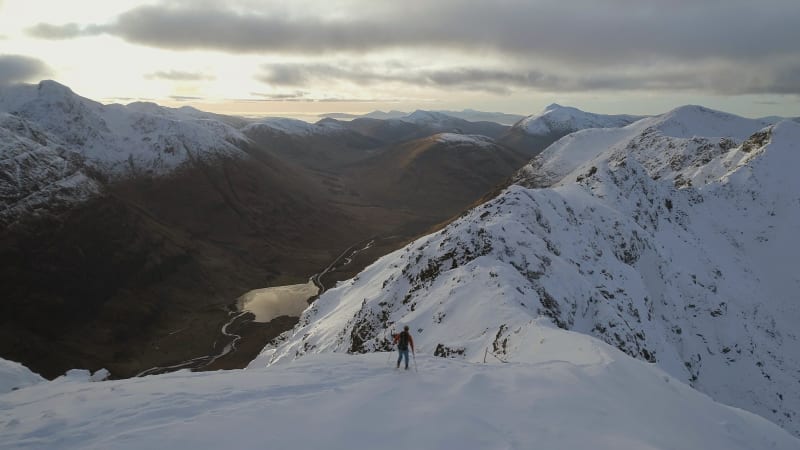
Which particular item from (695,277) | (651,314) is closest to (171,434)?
(651,314)

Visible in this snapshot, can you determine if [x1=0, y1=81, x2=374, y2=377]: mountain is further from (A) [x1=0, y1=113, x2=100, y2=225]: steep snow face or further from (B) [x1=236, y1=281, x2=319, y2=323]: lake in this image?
(B) [x1=236, y1=281, x2=319, y2=323]: lake

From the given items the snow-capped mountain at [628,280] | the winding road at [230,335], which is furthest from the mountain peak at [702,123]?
the winding road at [230,335]

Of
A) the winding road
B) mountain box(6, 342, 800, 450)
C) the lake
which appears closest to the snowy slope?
mountain box(6, 342, 800, 450)

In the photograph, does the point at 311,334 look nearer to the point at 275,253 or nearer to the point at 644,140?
the point at 275,253

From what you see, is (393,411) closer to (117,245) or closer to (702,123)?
(117,245)

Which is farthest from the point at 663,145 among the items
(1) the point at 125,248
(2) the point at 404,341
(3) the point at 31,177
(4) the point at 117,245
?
(3) the point at 31,177
